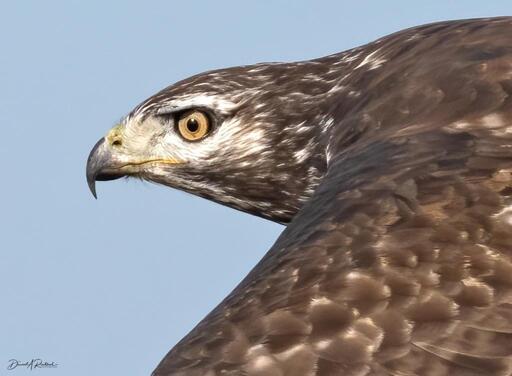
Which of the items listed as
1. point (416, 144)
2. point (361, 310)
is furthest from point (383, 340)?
point (416, 144)

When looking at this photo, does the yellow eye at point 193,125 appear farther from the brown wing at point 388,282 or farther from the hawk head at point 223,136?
the brown wing at point 388,282

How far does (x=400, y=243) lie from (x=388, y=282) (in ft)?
0.87

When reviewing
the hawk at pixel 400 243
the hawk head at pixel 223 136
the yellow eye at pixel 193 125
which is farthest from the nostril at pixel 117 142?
the hawk at pixel 400 243

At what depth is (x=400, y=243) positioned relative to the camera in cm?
881

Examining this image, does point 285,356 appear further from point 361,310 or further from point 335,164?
point 335,164

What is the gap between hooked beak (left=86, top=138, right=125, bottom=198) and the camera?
43.4 feet

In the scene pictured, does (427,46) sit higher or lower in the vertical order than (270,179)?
higher

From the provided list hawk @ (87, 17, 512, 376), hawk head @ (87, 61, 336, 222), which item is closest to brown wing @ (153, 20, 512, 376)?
hawk @ (87, 17, 512, 376)

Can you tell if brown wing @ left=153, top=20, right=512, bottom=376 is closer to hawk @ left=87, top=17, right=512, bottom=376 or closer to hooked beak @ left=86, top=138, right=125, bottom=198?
hawk @ left=87, top=17, right=512, bottom=376

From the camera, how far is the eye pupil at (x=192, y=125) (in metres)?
13.2

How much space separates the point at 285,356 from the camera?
8.47 meters

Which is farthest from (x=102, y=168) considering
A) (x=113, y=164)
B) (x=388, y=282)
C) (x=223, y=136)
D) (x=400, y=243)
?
(x=388, y=282)

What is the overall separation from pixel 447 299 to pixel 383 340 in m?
0.39

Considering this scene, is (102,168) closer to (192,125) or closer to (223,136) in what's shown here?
(192,125)
